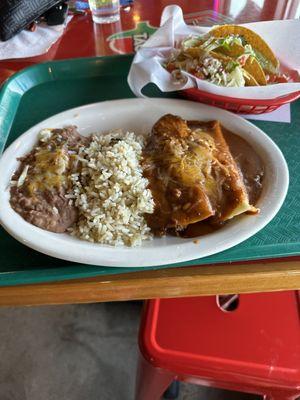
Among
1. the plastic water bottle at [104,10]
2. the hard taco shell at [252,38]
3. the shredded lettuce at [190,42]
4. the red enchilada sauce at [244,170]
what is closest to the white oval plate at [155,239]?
the red enchilada sauce at [244,170]

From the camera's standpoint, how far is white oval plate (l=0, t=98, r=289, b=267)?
913 mm

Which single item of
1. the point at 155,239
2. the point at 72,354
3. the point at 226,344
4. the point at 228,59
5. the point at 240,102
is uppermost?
the point at 228,59

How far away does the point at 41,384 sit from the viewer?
5.78 ft

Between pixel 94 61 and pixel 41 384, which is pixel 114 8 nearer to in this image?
pixel 94 61

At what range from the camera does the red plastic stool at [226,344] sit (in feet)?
3.75

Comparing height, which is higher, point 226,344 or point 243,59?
point 243,59

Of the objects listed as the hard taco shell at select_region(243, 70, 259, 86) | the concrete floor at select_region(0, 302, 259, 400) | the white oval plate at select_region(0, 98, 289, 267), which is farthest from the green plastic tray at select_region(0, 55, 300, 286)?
the concrete floor at select_region(0, 302, 259, 400)

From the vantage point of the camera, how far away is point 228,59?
132 cm

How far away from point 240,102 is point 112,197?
61 cm

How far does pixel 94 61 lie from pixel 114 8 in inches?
20.8

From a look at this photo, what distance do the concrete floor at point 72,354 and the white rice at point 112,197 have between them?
107 centimetres

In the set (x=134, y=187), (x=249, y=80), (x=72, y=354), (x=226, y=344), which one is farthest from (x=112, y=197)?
(x=72, y=354)

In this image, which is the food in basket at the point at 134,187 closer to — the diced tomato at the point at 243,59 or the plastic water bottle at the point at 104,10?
the diced tomato at the point at 243,59

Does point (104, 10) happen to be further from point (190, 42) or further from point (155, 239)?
point (155, 239)
